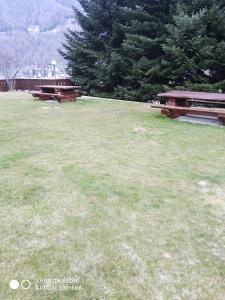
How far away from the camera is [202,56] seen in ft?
29.3

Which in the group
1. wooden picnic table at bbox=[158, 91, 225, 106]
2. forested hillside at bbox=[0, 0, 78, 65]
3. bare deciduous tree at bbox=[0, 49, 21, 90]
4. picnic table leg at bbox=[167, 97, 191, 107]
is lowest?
picnic table leg at bbox=[167, 97, 191, 107]

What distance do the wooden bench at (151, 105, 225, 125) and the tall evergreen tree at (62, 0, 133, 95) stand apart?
17.8 ft

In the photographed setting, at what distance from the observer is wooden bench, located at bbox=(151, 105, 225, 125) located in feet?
18.3

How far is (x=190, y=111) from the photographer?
5984mm

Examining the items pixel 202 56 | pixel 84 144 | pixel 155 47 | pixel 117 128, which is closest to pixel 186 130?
pixel 117 128

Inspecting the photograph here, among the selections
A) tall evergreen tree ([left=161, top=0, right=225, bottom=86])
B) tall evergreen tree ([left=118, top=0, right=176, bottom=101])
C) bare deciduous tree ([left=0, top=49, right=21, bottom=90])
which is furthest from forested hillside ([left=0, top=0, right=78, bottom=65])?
tall evergreen tree ([left=161, top=0, right=225, bottom=86])

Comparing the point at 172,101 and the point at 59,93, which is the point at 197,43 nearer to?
the point at 172,101

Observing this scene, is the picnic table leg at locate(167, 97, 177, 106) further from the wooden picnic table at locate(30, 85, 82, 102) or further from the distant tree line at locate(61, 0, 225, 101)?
the wooden picnic table at locate(30, 85, 82, 102)

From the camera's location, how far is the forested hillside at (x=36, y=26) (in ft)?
77.7

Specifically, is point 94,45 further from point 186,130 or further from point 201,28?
point 186,130

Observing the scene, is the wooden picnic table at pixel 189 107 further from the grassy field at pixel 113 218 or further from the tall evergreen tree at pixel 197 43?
the tall evergreen tree at pixel 197 43

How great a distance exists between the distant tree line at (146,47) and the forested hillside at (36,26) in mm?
8799

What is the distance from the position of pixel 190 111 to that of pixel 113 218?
4.36 metres

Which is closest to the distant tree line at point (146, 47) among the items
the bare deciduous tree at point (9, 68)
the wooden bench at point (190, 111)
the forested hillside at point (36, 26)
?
the wooden bench at point (190, 111)
